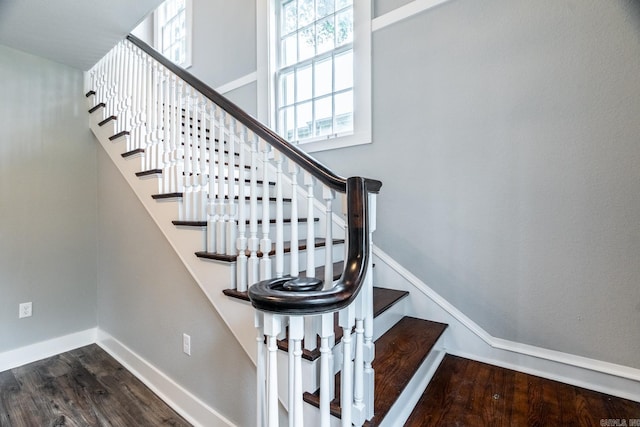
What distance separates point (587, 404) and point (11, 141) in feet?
13.1

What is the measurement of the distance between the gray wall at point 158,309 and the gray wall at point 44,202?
5.4 inches

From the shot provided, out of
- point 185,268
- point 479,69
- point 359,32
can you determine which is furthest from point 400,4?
point 185,268

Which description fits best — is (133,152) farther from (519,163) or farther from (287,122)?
(519,163)

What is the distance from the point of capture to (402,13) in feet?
6.67

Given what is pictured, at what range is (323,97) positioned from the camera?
8.21ft

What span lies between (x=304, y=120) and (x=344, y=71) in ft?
1.75

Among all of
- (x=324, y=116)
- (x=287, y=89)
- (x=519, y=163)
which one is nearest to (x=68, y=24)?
(x=287, y=89)

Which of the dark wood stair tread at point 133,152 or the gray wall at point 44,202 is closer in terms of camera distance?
the dark wood stair tread at point 133,152

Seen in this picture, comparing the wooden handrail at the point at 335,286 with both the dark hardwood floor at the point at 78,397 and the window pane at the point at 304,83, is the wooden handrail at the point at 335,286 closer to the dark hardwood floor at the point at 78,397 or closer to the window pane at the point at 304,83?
the dark hardwood floor at the point at 78,397

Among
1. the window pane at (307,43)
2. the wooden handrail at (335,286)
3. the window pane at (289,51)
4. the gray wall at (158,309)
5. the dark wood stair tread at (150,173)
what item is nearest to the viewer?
the wooden handrail at (335,286)

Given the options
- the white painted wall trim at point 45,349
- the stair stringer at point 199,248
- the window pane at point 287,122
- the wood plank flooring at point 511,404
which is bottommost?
the white painted wall trim at point 45,349

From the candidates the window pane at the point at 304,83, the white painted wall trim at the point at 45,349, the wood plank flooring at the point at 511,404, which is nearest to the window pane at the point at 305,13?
the window pane at the point at 304,83

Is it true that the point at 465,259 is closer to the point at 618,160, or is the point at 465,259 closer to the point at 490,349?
the point at 490,349

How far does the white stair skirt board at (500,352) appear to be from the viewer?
145 centimetres
